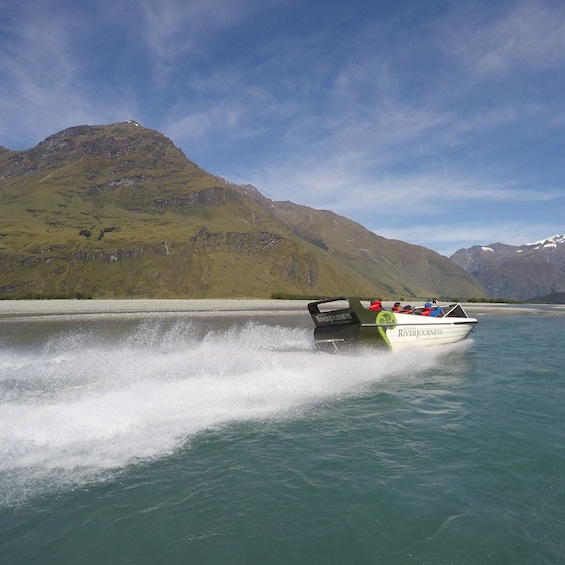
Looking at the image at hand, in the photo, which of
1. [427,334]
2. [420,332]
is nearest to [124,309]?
[427,334]

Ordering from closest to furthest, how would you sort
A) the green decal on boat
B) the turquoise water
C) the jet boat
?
the turquoise water → the jet boat → the green decal on boat

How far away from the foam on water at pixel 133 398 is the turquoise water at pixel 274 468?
0.05 m

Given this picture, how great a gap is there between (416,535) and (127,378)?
376 inches

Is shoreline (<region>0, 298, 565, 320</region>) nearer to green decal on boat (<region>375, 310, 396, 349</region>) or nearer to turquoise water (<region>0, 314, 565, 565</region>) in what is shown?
green decal on boat (<region>375, 310, 396, 349</region>)

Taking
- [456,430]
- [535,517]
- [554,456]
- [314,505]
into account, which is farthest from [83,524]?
[554,456]

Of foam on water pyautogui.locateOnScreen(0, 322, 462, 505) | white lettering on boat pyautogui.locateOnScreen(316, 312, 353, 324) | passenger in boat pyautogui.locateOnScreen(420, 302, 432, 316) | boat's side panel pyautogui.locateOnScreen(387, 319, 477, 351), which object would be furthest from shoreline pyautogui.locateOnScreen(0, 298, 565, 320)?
white lettering on boat pyautogui.locateOnScreen(316, 312, 353, 324)

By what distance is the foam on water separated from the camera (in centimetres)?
789

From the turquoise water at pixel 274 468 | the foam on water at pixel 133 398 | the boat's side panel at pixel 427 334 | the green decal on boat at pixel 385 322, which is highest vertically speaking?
the green decal on boat at pixel 385 322

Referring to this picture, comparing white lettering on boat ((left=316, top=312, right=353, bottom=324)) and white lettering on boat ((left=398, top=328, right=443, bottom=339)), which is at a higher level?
white lettering on boat ((left=316, top=312, right=353, bottom=324))

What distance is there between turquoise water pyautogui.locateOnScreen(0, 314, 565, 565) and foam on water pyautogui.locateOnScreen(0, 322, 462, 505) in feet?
0.18

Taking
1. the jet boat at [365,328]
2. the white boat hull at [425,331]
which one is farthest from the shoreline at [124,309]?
the jet boat at [365,328]

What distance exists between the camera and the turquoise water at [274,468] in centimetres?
578

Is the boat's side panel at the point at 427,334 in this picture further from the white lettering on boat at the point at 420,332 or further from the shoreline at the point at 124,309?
the shoreline at the point at 124,309

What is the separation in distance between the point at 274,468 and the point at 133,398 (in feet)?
15.1
